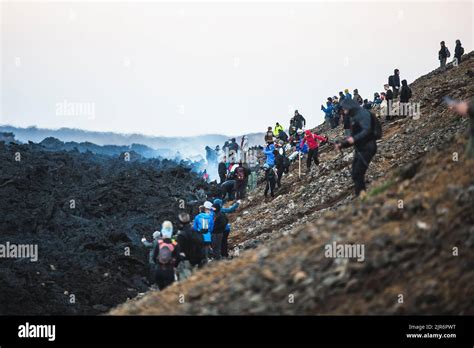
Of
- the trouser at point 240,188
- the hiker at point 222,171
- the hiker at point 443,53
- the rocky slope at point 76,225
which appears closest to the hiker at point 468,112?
the rocky slope at point 76,225

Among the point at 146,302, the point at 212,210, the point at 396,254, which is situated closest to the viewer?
the point at 396,254

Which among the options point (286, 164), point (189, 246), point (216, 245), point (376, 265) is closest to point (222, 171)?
point (286, 164)

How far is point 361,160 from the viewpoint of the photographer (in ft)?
56.9

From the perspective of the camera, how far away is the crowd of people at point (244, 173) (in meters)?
16.4

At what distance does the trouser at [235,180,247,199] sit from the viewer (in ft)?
121

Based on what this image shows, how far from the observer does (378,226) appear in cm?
1359

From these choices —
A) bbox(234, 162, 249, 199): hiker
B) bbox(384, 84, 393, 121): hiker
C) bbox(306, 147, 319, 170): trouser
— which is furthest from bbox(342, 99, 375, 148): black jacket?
bbox(384, 84, 393, 121): hiker

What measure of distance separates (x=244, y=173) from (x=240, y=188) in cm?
108

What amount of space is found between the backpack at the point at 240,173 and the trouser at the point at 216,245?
1225 centimetres

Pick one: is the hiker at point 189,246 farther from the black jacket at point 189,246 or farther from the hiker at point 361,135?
the hiker at point 361,135
